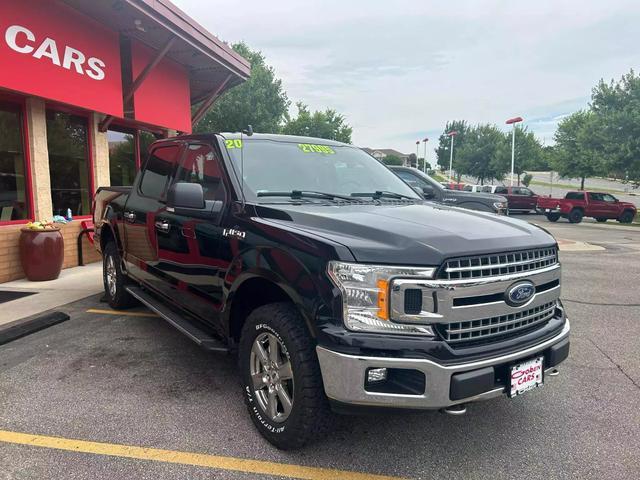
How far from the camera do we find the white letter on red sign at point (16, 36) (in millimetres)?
6762

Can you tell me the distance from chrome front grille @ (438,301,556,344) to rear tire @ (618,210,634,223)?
86.7ft

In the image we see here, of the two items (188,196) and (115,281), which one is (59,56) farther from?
(188,196)

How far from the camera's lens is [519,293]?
8.88ft

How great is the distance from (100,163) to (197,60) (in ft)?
12.1

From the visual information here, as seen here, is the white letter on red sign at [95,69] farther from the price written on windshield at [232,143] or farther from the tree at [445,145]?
the tree at [445,145]

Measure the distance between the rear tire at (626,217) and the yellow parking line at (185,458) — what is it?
2737cm

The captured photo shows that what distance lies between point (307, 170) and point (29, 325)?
3.60 meters

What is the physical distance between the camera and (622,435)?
123 inches

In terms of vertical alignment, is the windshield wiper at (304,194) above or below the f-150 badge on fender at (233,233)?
above

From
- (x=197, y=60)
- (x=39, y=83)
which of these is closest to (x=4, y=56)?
(x=39, y=83)

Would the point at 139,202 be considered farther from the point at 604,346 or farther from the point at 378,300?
the point at 604,346

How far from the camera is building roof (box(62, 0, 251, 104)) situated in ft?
26.8

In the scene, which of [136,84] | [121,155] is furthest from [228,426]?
[121,155]

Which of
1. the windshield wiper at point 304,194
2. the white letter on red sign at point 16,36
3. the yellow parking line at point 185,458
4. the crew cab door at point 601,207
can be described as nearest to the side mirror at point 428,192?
the windshield wiper at point 304,194
